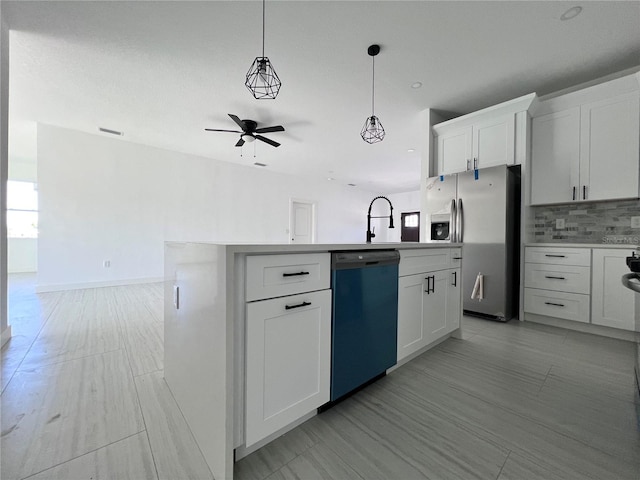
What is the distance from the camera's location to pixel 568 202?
2744 mm

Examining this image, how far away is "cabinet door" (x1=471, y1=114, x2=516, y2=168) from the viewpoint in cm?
294

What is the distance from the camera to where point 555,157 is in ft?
9.16

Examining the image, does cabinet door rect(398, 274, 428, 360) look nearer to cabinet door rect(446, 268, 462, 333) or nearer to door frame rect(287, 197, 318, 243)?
cabinet door rect(446, 268, 462, 333)

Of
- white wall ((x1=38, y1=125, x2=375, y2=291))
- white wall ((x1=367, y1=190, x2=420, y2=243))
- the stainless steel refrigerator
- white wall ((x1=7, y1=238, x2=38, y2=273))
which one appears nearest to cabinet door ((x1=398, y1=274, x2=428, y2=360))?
the stainless steel refrigerator

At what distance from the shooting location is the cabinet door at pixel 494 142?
2.94 meters

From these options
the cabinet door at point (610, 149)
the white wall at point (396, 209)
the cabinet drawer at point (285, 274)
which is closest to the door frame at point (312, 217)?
the white wall at point (396, 209)

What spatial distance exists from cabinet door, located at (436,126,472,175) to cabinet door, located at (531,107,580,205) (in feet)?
2.14

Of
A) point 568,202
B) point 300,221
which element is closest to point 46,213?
point 300,221

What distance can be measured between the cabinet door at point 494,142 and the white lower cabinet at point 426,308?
177 centimetres

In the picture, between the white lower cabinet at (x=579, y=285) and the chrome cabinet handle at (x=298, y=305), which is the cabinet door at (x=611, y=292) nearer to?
the white lower cabinet at (x=579, y=285)

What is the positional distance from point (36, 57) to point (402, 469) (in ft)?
14.3

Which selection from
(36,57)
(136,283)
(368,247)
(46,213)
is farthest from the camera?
(136,283)

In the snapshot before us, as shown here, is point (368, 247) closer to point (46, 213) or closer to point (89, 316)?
point (89, 316)

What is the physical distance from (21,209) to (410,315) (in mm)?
9469
